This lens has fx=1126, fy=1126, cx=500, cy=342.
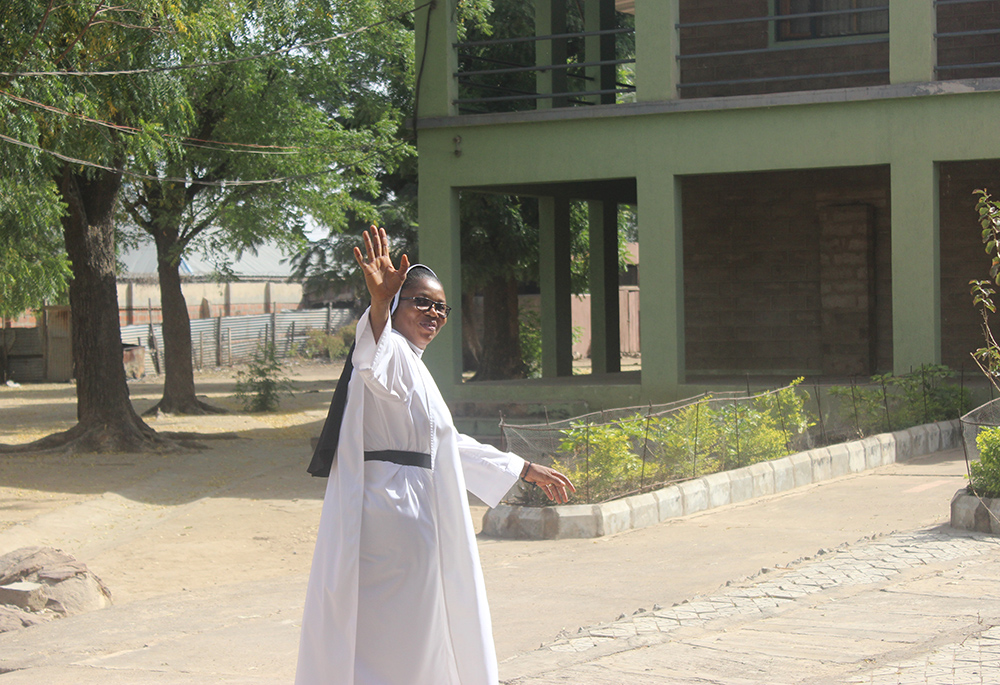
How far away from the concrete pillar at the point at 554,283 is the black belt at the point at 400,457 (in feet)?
46.4

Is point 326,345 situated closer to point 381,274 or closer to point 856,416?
point 856,416

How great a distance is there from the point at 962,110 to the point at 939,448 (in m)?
3.87

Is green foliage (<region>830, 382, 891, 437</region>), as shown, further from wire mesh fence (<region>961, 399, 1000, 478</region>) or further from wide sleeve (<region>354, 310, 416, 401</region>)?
wide sleeve (<region>354, 310, 416, 401</region>)

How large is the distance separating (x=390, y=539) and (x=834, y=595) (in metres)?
3.29

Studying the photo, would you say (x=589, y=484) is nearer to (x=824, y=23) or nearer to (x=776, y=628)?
(x=776, y=628)

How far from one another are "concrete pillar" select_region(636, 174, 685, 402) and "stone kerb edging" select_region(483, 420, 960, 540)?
115 inches

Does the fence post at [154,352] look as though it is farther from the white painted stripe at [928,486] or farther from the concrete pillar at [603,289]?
the white painted stripe at [928,486]

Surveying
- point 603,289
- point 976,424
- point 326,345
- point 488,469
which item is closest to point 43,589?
point 488,469

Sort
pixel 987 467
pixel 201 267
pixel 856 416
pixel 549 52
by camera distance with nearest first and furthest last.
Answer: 1. pixel 987 467
2. pixel 856 416
3. pixel 549 52
4. pixel 201 267

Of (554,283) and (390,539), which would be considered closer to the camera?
(390,539)

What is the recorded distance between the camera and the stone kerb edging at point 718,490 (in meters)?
8.61

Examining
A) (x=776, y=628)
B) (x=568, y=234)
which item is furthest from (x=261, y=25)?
(x=776, y=628)

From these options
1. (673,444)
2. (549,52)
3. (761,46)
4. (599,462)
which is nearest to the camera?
(599,462)

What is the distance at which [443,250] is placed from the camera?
14672 mm
